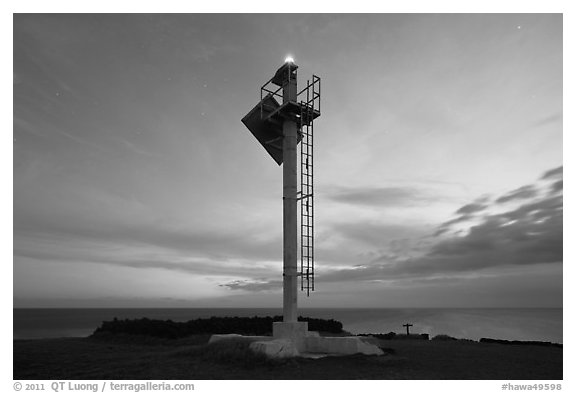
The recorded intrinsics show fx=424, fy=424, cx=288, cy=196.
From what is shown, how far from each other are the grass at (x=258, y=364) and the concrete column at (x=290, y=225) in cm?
246

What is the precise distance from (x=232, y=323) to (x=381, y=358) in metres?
15.0

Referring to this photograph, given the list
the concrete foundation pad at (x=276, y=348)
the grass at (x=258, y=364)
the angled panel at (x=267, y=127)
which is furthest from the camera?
the angled panel at (x=267, y=127)

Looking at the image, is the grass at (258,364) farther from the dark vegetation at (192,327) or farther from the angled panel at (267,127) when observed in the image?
the angled panel at (267,127)

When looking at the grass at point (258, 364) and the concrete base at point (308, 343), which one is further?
the concrete base at point (308, 343)

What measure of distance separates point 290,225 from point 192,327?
13.2 metres

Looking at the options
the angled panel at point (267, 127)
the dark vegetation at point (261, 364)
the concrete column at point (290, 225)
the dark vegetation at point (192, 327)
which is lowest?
the dark vegetation at point (192, 327)

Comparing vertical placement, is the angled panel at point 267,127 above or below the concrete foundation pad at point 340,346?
above

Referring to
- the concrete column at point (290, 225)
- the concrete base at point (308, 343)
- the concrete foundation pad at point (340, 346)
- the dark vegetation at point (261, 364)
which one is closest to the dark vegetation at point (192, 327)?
the dark vegetation at point (261, 364)

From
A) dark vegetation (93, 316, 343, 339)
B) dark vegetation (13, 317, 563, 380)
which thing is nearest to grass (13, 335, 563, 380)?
dark vegetation (13, 317, 563, 380)

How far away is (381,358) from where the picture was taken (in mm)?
14945

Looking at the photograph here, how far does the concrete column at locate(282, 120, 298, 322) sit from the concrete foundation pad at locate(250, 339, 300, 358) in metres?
1.63

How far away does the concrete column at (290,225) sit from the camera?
16.6m
